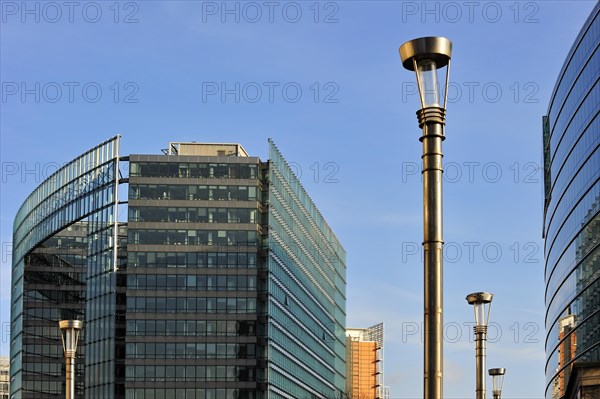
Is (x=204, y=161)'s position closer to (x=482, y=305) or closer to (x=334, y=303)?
(x=334, y=303)

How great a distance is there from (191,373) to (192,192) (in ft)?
63.8

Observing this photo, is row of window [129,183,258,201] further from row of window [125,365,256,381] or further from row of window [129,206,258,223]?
row of window [125,365,256,381]

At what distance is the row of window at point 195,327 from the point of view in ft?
403

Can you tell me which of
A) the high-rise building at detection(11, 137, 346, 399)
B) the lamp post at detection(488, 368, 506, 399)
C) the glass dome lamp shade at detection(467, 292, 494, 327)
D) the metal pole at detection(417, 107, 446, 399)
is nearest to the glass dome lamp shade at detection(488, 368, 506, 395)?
the lamp post at detection(488, 368, 506, 399)

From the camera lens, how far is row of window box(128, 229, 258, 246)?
4875 inches

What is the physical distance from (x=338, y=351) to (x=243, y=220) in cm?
4841

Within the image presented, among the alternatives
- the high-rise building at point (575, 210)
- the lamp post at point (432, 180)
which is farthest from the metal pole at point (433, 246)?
the high-rise building at point (575, 210)

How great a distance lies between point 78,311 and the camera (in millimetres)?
148125

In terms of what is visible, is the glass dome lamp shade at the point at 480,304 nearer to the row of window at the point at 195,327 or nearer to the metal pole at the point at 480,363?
the metal pole at the point at 480,363

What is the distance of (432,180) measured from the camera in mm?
17344

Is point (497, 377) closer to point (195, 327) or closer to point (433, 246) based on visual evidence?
point (433, 246)

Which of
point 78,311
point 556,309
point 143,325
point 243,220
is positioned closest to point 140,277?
point 143,325

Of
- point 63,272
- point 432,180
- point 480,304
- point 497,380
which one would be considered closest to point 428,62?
point 432,180

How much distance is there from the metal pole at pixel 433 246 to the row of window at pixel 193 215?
4199 inches
